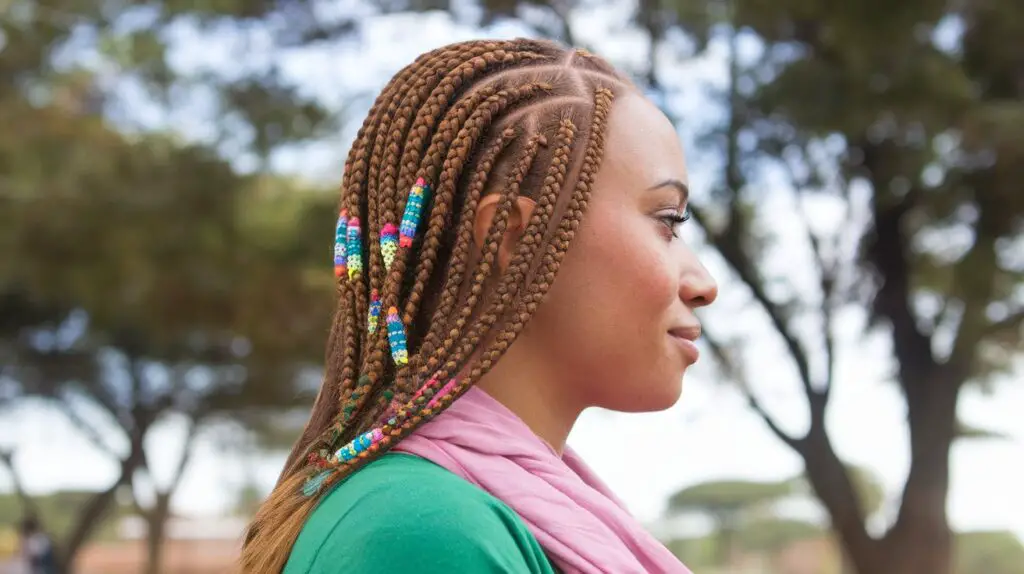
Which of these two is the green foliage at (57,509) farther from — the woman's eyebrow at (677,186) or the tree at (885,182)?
the woman's eyebrow at (677,186)

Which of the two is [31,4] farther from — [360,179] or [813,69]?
[360,179]

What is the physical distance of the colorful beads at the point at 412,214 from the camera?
161cm

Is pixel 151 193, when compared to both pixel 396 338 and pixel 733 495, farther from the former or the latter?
pixel 733 495

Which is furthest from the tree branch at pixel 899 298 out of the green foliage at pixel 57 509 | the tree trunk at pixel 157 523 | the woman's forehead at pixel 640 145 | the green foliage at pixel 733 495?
the green foliage at pixel 733 495

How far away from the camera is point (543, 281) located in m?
1.60

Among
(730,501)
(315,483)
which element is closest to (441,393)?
(315,483)

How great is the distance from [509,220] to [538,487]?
0.36m

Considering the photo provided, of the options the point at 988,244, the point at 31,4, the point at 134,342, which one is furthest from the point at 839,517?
the point at 134,342

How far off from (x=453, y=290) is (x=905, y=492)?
1003 centimetres

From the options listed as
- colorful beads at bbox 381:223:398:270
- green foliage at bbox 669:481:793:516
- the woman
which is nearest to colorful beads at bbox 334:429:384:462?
the woman

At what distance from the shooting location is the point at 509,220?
164 cm

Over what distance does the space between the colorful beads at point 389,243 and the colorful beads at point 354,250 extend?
77 mm

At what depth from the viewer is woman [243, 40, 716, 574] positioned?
1520mm

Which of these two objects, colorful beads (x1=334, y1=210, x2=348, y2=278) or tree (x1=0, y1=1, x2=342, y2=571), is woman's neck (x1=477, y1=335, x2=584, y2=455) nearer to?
colorful beads (x1=334, y1=210, x2=348, y2=278)
